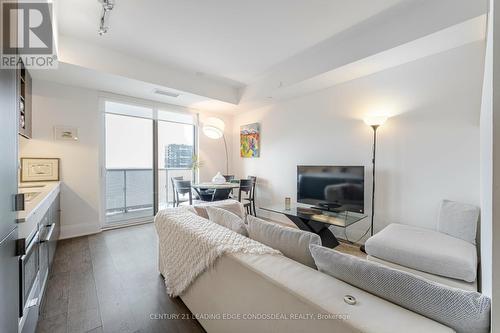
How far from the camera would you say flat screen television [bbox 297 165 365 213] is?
9.79ft

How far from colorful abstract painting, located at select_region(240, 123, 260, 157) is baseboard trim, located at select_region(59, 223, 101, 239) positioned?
10.7 feet

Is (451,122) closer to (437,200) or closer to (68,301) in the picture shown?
(437,200)

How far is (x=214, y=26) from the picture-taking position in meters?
2.59

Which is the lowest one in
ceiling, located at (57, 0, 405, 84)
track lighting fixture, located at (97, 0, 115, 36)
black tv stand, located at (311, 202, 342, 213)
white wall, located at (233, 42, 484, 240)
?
black tv stand, located at (311, 202, 342, 213)

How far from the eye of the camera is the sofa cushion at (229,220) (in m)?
1.64

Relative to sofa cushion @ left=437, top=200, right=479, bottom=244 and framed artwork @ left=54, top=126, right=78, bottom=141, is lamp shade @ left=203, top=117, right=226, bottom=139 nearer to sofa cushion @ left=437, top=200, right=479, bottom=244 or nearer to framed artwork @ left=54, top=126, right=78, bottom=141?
framed artwork @ left=54, top=126, right=78, bottom=141

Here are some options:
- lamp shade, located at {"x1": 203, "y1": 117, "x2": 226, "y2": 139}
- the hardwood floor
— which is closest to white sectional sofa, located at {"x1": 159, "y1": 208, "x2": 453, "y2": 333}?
the hardwood floor

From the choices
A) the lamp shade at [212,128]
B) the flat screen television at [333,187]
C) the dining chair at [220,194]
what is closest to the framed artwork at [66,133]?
the lamp shade at [212,128]

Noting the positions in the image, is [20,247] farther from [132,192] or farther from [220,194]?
[132,192]

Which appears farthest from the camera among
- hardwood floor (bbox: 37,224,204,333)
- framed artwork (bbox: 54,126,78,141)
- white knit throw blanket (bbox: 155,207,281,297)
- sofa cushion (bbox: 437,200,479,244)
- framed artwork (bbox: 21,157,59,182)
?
framed artwork (bbox: 54,126,78,141)

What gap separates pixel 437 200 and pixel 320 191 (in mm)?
1396

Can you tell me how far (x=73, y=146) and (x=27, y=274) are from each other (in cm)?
291

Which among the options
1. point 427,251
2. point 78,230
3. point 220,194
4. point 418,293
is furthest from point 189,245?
point 78,230

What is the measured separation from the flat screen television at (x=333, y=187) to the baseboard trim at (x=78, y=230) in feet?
11.7
